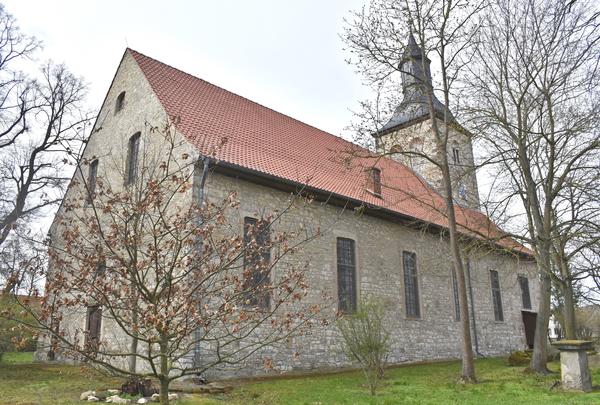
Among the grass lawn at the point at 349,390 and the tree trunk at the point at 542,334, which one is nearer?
the grass lawn at the point at 349,390

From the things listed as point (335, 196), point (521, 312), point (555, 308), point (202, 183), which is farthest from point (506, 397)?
point (555, 308)

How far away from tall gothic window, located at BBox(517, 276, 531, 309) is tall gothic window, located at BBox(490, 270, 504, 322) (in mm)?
2714

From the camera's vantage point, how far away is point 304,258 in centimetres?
1229

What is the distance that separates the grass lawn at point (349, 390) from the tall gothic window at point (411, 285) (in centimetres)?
344

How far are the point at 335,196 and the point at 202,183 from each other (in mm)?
4020

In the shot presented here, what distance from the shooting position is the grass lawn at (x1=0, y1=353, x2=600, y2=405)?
7586 millimetres

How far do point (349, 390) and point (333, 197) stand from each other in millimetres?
5625

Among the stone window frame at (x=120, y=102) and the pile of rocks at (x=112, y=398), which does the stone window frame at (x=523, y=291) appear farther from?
the pile of rocks at (x=112, y=398)

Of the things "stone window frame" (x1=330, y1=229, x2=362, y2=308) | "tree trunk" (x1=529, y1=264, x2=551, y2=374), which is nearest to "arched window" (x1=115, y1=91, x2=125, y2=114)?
"stone window frame" (x1=330, y1=229, x2=362, y2=308)

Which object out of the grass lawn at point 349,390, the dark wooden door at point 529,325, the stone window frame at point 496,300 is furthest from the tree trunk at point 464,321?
the dark wooden door at point 529,325

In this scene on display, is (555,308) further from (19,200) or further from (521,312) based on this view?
(19,200)

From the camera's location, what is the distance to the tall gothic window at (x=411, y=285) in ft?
50.0

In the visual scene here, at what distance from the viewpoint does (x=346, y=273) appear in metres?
13.5

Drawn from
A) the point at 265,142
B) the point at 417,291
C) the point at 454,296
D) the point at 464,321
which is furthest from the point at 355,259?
the point at 454,296
